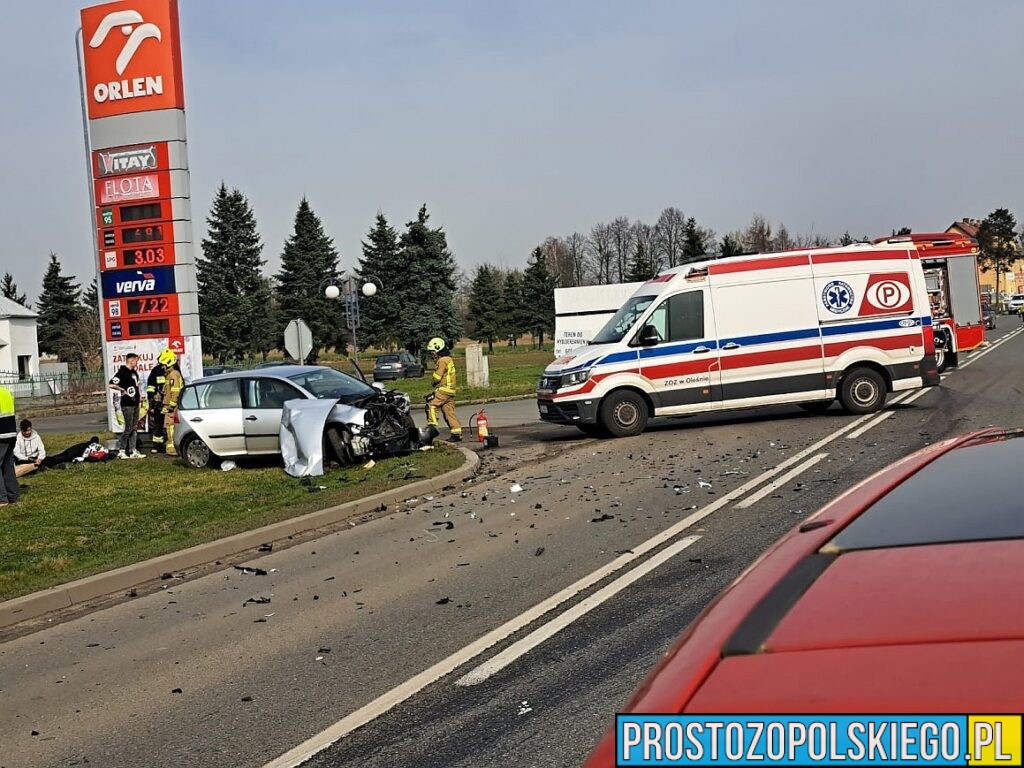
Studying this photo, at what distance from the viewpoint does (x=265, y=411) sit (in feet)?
51.0

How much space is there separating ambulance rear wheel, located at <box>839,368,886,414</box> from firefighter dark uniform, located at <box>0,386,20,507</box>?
12.7m

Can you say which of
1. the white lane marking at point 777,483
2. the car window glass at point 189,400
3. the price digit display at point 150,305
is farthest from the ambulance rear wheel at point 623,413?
the price digit display at point 150,305

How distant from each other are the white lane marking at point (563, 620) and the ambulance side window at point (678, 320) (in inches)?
358

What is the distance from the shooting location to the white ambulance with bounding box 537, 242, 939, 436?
17.0 meters

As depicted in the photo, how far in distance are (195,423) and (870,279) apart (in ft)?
37.3

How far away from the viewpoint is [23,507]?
13.0 metres

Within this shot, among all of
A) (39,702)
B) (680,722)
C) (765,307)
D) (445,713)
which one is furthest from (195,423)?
(680,722)

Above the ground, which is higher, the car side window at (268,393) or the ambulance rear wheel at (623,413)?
the car side window at (268,393)

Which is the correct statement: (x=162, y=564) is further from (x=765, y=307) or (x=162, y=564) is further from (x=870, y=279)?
(x=870, y=279)

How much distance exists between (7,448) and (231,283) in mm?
59317

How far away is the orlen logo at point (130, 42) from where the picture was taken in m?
25.4

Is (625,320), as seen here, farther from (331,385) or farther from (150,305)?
(150,305)

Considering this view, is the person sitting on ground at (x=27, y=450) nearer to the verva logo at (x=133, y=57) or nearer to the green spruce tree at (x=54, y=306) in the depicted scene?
the verva logo at (x=133, y=57)

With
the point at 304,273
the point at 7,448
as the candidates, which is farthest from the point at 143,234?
the point at 304,273
